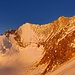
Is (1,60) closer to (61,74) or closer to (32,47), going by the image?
(32,47)

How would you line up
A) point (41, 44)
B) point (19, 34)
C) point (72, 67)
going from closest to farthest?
point (72, 67) → point (41, 44) → point (19, 34)

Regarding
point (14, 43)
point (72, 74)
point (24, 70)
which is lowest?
point (72, 74)

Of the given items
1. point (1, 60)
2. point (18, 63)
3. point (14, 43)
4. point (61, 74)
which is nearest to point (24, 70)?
point (18, 63)

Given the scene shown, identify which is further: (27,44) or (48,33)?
(27,44)

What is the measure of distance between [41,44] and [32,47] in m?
1.99

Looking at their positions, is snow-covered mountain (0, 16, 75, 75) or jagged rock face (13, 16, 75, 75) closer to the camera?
jagged rock face (13, 16, 75, 75)

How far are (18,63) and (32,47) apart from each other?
5177mm

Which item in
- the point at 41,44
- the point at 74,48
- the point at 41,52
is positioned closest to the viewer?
the point at 74,48

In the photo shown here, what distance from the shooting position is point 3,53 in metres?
51.6

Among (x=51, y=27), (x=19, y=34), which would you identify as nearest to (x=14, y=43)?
(x=19, y=34)

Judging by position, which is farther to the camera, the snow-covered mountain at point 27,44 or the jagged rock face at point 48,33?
the snow-covered mountain at point 27,44

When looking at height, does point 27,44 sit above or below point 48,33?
above

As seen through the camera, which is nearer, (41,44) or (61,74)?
(61,74)

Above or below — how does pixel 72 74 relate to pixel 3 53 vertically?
below
